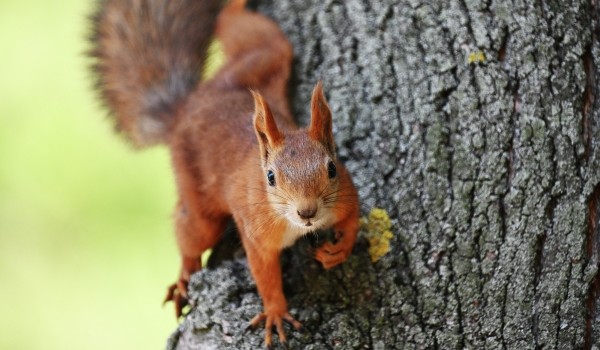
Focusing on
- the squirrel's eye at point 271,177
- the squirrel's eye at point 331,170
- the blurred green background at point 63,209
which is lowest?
the blurred green background at point 63,209

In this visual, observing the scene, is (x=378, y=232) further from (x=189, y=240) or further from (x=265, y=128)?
(x=189, y=240)

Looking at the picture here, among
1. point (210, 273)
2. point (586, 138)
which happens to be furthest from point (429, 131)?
point (210, 273)

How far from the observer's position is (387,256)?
239 centimetres

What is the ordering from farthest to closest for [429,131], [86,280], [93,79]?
1. [86,280]
2. [93,79]
3. [429,131]

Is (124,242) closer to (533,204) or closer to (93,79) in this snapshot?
(93,79)

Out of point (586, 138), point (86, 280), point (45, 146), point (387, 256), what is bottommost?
point (86, 280)

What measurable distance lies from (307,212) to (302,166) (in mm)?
157

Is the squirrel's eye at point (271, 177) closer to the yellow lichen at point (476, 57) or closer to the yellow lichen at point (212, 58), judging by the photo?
the yellow lichen at point (476, 57)

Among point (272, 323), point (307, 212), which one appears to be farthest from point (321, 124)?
point (272, 323)

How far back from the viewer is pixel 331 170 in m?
2.29

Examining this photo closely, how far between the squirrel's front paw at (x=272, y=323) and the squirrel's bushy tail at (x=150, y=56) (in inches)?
46.1

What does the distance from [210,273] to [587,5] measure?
1416 mm

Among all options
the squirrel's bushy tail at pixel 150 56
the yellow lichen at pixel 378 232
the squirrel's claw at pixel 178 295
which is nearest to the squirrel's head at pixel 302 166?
the yellow lichen at pixel 378 232

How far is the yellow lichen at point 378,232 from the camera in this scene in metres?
2.40
